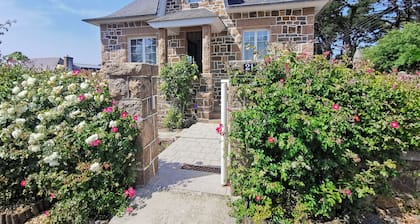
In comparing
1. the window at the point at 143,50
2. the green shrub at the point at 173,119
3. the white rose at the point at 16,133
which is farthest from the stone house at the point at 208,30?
the white rose at the point at 16,133

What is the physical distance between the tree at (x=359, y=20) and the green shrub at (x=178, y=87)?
48.9 feet

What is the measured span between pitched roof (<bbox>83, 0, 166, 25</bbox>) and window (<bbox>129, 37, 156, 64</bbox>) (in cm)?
93

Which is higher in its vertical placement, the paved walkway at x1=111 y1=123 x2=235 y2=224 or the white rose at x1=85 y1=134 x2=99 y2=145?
the white rose at x1=85 y1=134 x2=99 y2=145

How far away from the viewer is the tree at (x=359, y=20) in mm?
17109

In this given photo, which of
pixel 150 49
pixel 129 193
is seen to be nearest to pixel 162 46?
pixel 150 49

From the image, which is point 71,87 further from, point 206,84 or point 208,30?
point 208,30

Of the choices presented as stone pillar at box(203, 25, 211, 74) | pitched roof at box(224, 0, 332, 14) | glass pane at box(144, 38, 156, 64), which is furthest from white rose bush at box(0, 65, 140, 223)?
glass pane at box(144, 38, 156, 64)

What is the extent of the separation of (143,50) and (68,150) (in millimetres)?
8062

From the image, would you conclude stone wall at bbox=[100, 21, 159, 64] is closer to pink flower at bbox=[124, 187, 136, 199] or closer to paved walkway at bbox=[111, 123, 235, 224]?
paved walkway at bbox=[111, 123, 235, 224]

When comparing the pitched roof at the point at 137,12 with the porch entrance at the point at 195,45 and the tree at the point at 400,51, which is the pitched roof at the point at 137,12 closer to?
the porch entrance at the point at 195,45

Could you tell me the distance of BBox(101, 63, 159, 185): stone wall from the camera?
279 cm

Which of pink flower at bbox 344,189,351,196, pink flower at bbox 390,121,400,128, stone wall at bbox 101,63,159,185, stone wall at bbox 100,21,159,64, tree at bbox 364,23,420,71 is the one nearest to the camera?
pink flower at bbox 344,189,351,196

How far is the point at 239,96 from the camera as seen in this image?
2.45m

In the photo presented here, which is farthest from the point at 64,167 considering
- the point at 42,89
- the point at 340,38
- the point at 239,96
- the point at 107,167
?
the point at 340,38
